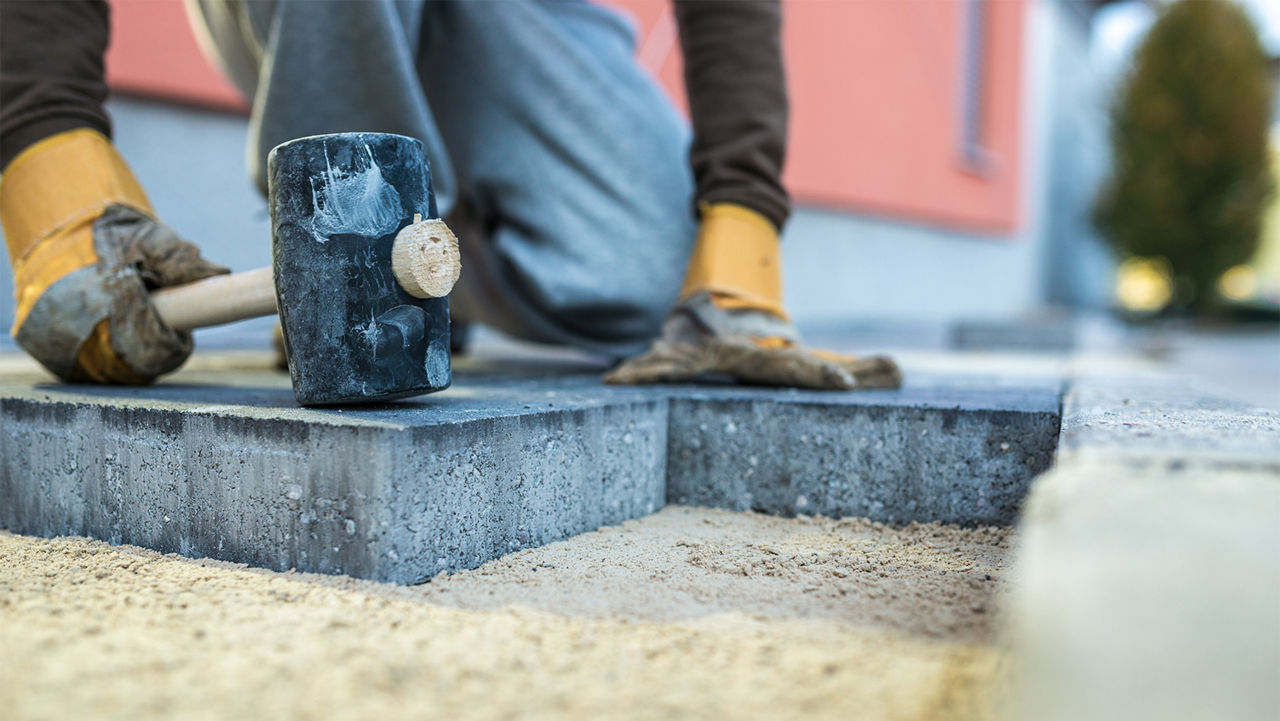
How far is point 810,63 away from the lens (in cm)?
589

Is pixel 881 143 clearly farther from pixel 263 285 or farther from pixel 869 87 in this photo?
pixel 263 285

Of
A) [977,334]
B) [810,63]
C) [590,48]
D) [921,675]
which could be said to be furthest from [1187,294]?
[921,675]

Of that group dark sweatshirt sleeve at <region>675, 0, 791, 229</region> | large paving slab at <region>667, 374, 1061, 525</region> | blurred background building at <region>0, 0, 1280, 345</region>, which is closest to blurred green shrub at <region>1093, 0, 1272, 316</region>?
blurred background building at <region>0, 0, 1280, 345</region>

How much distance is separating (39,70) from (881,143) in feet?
21.2

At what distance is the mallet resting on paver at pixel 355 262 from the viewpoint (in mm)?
958

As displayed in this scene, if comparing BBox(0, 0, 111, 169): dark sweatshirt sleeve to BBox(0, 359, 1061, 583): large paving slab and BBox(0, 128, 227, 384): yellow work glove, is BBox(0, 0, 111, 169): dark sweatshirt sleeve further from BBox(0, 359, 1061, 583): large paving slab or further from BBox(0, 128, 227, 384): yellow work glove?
BBox(0, 359, 1061, 583): large paving slab

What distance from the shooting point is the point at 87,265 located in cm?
125

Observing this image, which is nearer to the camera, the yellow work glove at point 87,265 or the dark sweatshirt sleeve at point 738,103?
the yellow work glove at point 87,265

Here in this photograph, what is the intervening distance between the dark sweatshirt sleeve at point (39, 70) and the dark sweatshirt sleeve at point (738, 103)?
963mm

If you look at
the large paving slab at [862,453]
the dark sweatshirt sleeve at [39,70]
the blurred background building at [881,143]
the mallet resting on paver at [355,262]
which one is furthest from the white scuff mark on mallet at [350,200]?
the blurred background building at [881,143]

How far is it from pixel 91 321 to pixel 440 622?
76cm

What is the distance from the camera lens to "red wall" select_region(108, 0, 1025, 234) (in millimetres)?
2953

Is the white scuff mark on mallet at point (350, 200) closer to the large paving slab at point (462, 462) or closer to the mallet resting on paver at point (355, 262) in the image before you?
the mallet resting on paver at point (355, 262)

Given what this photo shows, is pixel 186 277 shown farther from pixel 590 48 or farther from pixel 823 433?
pixel 590 48
